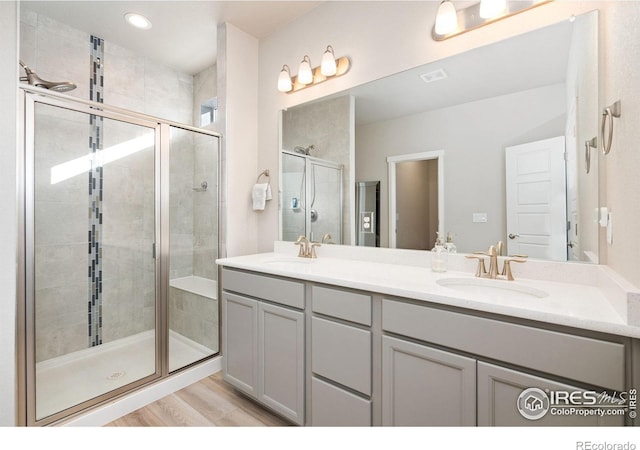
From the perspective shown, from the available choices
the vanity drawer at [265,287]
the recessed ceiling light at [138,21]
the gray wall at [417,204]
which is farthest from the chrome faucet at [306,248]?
the recessed ceiling light at [138,21]

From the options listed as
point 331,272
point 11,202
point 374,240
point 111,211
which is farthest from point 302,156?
point 11,202

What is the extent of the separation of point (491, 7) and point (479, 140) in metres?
0.62

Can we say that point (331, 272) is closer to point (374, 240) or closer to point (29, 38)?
point (374, 240)

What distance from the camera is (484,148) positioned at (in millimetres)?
1551

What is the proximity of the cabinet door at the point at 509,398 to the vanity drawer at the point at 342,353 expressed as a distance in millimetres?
436

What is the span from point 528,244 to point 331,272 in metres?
0.95

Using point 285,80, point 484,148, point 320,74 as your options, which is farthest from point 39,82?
point 484,148

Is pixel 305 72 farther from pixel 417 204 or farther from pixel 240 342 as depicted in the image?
pixel 240 342

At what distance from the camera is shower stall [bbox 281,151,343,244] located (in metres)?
2.10

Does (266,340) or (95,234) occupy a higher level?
(95,234)

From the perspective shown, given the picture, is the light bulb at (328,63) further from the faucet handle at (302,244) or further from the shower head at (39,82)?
the shower head at (39,82)

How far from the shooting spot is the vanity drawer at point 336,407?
1.30 m

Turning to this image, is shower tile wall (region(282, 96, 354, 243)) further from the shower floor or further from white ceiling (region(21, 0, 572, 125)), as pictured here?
the shower floor

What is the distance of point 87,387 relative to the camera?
1.88 meters
